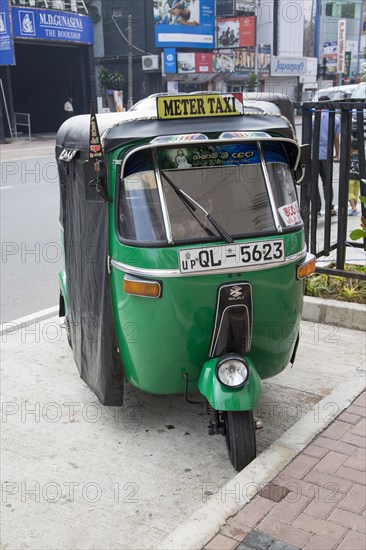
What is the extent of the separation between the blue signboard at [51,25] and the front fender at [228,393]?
2569 centimetres

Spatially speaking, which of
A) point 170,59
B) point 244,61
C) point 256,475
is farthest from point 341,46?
point 256,475

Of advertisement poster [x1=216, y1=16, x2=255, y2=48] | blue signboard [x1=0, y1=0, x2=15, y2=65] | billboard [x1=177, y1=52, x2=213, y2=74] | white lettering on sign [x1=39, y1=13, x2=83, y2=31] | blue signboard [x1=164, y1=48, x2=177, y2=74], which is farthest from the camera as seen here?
billboard [x1=177, y1=52, x2=213, y2=74]

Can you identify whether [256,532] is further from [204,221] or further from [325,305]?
[325,305]

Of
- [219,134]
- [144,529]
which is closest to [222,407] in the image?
[144,529]

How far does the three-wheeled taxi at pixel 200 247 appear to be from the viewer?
3717 mm

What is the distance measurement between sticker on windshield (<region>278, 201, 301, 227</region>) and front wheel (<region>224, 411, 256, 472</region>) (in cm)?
124

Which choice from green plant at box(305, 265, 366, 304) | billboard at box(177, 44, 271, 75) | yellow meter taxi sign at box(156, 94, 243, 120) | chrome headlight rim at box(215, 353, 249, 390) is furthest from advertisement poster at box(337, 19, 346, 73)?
chrome headlight rim at box(215, 353, 249, 390)

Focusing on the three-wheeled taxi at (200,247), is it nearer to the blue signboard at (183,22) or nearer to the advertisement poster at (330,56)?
the blue signboard at (183,22)

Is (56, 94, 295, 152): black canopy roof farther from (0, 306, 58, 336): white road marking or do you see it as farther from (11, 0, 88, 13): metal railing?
(11, 0, 88, 13): metal railing

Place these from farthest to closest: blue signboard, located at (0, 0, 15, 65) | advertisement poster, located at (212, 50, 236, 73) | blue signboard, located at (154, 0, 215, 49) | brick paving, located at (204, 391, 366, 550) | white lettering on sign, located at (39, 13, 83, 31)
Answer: advertisement poster, located at (212, 50, 236, 73), blue signboard, located at (154, 0, 215, 49), white lettering on sign, located at (39, 13, 83, 31), blue signboard, located at (0, 0, 15, 65), brick paving, located at (204, 391, 366, 550)

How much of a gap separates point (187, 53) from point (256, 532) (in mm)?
36428

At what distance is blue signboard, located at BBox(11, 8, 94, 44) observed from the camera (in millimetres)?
26078

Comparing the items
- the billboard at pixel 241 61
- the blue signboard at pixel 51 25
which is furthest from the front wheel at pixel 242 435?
the billboard at pixel 241 61

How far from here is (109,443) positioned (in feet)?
13.7
